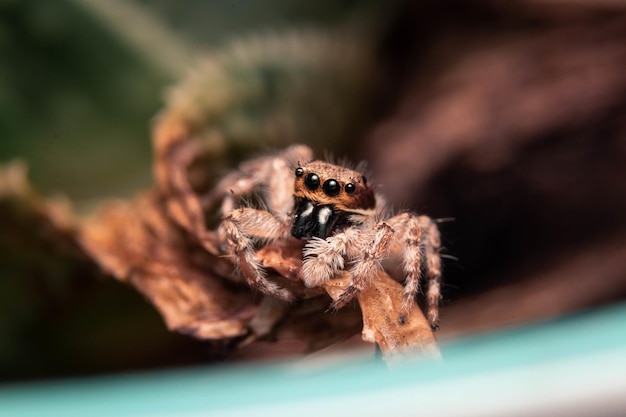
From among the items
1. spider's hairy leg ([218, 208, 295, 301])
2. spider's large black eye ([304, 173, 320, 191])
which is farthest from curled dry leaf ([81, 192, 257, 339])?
spider's large black eye ([304, 173, 320, 191])

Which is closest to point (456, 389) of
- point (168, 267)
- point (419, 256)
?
point (419, 256)

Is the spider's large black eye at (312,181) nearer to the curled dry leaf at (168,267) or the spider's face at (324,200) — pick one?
the spider's face at (324,200)

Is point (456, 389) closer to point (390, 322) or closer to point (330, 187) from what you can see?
point (390, 322)

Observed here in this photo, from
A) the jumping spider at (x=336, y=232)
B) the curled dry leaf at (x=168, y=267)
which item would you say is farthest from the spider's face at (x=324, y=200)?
the curled dry leaf at (x=168, y=267)

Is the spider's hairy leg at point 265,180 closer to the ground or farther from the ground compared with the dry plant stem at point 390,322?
farther from the ground

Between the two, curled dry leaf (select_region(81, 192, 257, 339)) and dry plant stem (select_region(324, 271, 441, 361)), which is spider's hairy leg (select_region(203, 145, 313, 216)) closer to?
curled dry leaf (select_region(81, 192, 257, 339))

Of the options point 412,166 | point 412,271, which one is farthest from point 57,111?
point 412,271
